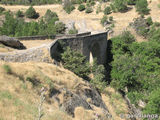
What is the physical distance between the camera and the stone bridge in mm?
11798

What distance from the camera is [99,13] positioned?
1970 inches

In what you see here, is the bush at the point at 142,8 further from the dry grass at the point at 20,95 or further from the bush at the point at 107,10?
the dry grass at the point at 20,95

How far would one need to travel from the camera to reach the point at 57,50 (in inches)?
633

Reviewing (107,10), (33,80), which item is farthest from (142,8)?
(33,80)

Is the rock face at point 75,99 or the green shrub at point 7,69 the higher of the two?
the green shrub at point 7,69

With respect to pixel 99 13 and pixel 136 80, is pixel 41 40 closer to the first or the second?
pixel 136 80

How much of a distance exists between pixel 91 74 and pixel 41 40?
7524 mm

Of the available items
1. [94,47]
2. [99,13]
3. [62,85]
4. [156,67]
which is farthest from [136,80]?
[99,13]

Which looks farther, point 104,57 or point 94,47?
point 104,57

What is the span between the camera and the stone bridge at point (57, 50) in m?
11.8

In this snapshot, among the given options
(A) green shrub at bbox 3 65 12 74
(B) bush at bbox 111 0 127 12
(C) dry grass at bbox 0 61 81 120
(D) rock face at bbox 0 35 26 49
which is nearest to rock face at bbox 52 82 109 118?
(C) dry grass at bbox 0 61 81 120

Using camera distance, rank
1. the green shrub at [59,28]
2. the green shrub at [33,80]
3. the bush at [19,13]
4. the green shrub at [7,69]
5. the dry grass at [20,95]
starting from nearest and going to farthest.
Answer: the dry grass at [20,95] → the green shrub at [7,69] → the green shrub at [33,80] → the green shrub at [59,28] → the bush at [19,13]

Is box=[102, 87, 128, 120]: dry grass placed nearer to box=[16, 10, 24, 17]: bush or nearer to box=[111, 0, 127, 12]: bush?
box=[111, 0, 127, 12]: bush

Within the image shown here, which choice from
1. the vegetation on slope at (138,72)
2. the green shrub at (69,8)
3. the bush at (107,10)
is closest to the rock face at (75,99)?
the vegetation on slope at (138,72)
